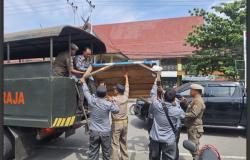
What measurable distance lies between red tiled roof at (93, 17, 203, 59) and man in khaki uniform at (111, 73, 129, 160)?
2531 centimetres

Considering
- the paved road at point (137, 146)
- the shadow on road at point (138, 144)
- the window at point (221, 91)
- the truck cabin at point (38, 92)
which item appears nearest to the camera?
the truck cabin at point (38, 92)

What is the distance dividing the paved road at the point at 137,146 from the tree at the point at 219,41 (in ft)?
32.7

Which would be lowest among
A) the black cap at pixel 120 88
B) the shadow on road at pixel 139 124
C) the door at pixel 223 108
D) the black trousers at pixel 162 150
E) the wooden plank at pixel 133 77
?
the shadow on road at pixel 139 124

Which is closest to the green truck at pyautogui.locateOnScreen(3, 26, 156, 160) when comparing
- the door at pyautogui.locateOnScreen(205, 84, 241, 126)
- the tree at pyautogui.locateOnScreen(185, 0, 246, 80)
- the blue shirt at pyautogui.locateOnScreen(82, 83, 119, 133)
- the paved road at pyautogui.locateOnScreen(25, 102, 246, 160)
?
the blue shirt at pyautogui.locateOnScreen(82, 83, 119, 133)

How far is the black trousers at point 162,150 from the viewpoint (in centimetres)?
489

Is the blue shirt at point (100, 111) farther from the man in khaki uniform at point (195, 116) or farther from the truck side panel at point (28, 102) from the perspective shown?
the man in khaki uniform at point (195, 116)

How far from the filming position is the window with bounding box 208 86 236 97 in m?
8.95

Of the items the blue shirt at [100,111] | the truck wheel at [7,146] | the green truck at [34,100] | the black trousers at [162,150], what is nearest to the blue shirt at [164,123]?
the black trousers at [162,150]

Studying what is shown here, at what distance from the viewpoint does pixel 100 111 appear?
204 inches

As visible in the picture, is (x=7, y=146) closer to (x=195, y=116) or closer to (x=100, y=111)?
(x=100, y=111)

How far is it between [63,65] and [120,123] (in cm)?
156

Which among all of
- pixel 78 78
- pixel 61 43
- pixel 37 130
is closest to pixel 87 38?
pixel 61 43

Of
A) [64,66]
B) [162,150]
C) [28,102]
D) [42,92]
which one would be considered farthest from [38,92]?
[162,150]

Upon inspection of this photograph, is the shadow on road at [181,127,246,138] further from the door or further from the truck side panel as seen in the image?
the truck side panel
